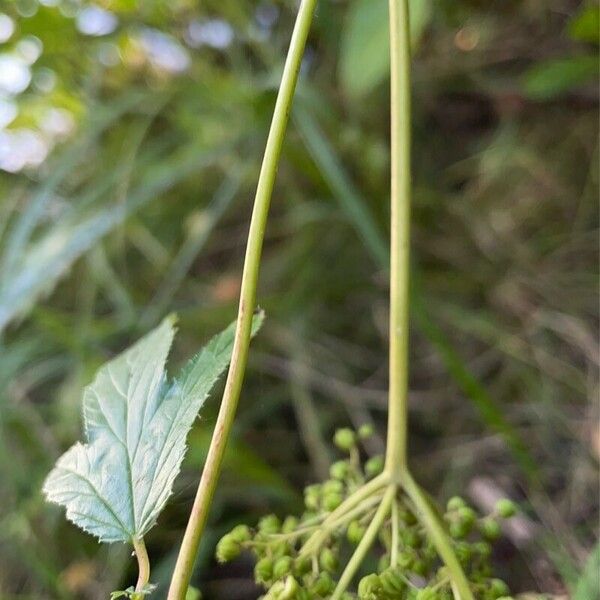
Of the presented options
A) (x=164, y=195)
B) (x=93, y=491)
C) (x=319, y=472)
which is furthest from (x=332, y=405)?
(x=93, y=491)

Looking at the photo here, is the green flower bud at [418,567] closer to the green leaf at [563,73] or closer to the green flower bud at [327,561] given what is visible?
the green flower bud at [327,561]

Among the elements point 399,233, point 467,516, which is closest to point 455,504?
point 467,516

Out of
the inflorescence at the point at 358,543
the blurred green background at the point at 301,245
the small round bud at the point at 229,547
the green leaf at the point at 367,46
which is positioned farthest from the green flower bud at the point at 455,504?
the green leaf at the point at 367,46

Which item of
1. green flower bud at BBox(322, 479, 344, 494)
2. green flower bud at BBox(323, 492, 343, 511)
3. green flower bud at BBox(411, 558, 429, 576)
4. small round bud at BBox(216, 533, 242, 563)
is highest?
green flower bud at BBox(322, 479, 344, 494)

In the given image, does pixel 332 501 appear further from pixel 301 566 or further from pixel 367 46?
pixel 367 46

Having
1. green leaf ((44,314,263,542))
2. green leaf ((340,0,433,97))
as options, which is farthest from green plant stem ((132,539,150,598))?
green leaf ((340,0,433,97))

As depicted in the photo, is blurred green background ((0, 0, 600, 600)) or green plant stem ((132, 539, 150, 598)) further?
blurred green background ((0, 0, 600, 600))

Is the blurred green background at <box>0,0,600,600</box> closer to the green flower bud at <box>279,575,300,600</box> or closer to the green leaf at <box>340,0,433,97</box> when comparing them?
the green leaf at <box>340,0,433,97</box>
